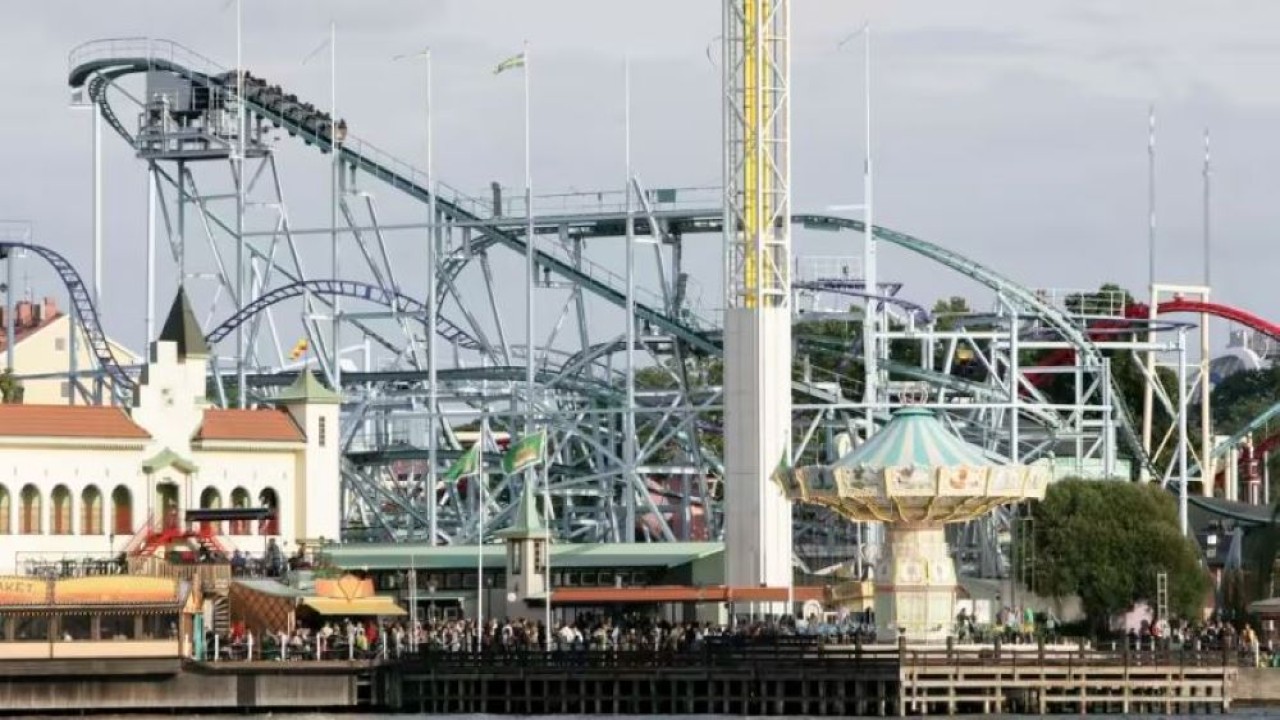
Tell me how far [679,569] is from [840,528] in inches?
517

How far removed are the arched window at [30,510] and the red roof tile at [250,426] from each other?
5.95 m

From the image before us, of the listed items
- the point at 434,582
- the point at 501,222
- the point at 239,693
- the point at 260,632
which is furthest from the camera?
the point at 501,222

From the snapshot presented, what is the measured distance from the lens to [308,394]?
95.9m

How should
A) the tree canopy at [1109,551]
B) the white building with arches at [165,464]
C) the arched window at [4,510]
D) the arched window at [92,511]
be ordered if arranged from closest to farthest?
the arched window at [4,510] → the white building with arches at [165,464] → the arched window at [92,511] → the tree canopy at [1109,551]

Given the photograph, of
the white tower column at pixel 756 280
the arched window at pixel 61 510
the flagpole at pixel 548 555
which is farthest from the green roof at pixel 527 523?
the arched window at pixel 61 510

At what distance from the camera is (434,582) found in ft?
318

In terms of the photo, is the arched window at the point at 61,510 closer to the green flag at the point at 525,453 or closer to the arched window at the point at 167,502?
the arched window at the point at 167,502

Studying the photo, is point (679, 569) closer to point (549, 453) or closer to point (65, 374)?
point (549, 453)

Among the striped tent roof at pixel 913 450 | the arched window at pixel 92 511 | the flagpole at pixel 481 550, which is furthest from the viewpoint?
the arched window at pixel 92 511

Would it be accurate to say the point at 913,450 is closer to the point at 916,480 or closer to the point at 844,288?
the point at 916,480

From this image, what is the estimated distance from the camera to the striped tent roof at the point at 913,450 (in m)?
78.0

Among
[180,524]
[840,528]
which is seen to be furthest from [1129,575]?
[180,524]

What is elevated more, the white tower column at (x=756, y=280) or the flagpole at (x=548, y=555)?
the white tower column at (x=756, y=280)

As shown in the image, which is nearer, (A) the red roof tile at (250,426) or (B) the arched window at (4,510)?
(B) the arched window at (4,510)
